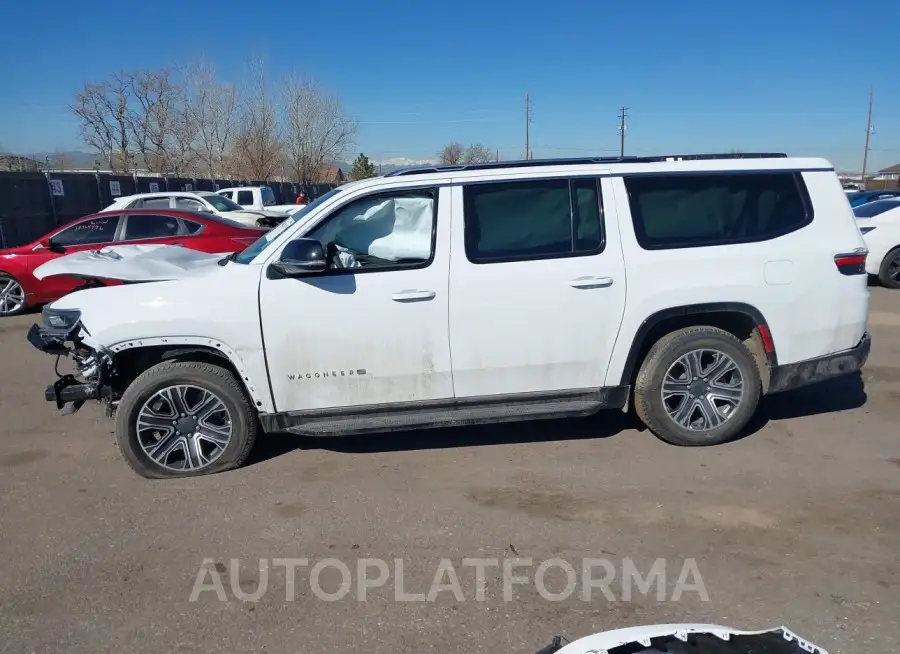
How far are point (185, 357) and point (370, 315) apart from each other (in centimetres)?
128

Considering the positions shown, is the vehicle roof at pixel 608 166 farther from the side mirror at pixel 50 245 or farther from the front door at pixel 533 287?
the side mirror at pixel 50 245

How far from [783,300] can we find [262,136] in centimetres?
4581

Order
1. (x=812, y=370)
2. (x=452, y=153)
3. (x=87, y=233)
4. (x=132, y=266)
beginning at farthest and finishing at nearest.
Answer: (x=452, y=153) < (x=87, y=233) < (x=132, y=266) < (x=812, y=370)

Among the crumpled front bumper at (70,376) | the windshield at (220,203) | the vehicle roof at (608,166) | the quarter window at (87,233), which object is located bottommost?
the crumpled front bumper at (70,376)

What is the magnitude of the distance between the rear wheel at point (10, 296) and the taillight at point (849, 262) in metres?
11.0

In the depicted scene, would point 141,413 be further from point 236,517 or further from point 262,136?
point 262,136

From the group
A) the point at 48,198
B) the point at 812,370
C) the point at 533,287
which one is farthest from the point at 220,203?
the point at 812,370

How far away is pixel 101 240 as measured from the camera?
10.8m

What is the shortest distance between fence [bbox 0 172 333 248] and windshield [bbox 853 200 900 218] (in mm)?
18369

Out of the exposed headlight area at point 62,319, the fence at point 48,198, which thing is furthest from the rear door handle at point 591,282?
the fence at point 48,198

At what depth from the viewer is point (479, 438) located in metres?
5.18

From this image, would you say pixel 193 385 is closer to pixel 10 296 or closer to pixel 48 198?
pixel 10 296

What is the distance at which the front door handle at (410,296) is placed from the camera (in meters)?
4.41

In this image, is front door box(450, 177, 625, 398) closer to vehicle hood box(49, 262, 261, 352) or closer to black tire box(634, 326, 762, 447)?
black tire box(634, 326, 762, 447)
